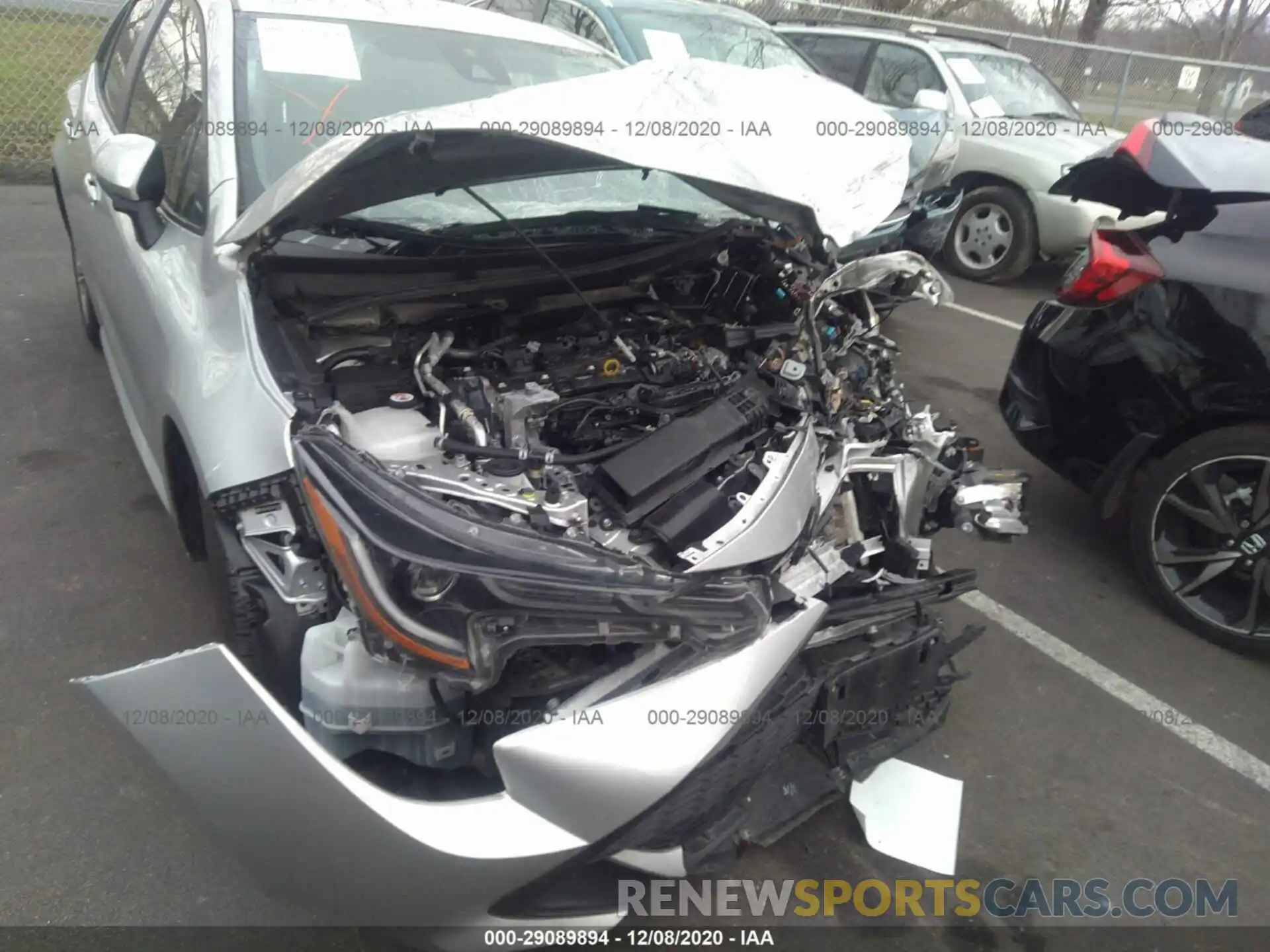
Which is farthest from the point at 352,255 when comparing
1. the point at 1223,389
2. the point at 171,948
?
the point at 1223,389

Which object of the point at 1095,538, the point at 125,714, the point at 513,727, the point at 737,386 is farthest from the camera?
the point at 1095,538

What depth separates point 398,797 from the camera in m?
1.46

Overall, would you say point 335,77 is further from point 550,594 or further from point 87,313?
point 87,313

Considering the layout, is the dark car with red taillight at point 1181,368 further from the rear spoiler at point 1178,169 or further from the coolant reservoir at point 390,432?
the coolant reservoir at point 390,432

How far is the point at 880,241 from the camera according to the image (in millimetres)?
5094

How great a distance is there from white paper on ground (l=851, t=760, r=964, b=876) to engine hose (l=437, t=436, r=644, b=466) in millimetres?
1131

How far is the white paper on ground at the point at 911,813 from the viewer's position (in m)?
2.27

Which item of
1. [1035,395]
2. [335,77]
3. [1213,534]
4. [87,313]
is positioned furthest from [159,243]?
[1213,534]

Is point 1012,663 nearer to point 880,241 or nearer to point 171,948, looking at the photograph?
point 171,948

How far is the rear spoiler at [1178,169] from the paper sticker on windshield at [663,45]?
309cm

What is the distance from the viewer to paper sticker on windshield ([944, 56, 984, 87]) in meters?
7.29

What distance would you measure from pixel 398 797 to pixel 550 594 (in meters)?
0.41

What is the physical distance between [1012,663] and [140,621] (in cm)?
287

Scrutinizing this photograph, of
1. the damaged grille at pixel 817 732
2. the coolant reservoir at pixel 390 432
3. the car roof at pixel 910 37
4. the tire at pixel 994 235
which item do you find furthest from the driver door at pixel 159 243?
the car roof at pixel 910 37
